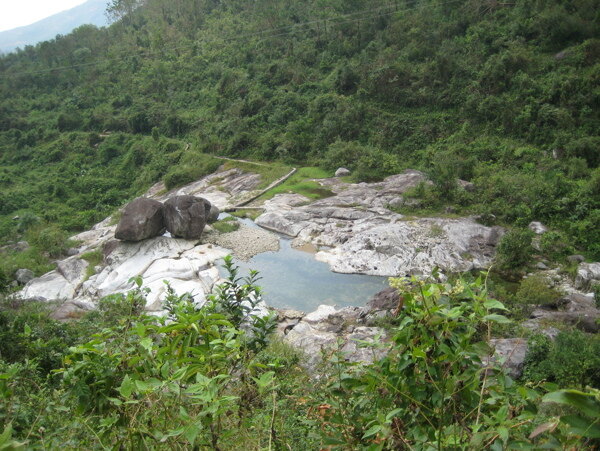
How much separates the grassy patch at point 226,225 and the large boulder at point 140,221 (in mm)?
1960

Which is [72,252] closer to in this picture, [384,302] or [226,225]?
[226,225]

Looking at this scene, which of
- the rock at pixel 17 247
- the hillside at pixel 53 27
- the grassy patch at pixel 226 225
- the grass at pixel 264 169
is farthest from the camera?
the hillside at pixel 53 27

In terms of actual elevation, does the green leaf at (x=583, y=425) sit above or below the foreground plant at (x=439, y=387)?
above

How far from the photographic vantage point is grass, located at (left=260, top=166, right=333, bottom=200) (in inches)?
713

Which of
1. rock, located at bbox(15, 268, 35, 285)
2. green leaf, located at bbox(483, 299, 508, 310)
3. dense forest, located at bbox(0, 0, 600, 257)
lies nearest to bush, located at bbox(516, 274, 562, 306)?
dense forest, located at bbox(0, 0, 600, 257)

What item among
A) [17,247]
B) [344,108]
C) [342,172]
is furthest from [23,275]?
[344,108]

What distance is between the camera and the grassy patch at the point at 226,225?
614 inches

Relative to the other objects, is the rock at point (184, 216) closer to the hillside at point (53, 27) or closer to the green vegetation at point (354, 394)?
the green vegetation at point (354, 394)

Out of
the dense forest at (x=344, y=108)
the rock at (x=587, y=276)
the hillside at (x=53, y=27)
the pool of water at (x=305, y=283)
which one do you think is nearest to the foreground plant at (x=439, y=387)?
the pool of water at (x=305, y=283)

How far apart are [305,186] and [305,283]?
7.41 m

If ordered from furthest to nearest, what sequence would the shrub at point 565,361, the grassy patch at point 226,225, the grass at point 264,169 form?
the grass at point 264,169
the grassy patch at point 226,225
the shrub at point 565,361

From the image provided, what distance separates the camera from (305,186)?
18.9 metres

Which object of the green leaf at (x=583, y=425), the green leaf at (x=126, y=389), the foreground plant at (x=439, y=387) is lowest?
the foreground plant at (x=439, y=387)

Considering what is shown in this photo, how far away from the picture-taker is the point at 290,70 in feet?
95.7
